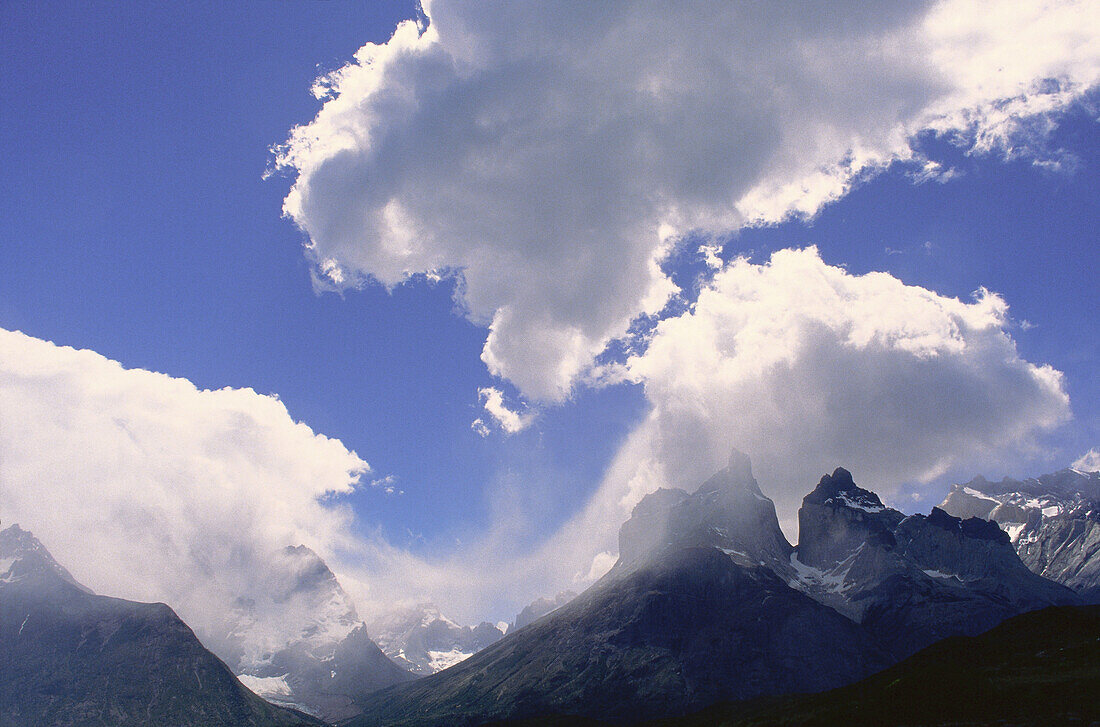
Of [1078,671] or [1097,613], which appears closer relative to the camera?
[1078,671]

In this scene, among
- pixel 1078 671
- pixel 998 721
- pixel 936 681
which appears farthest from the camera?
pixel 936 681

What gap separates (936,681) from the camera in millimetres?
171250

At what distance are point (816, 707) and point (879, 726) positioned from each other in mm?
50428

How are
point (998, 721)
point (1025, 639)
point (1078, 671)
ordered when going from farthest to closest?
point (1025, 639), point (1078, 671), point (998, 721)

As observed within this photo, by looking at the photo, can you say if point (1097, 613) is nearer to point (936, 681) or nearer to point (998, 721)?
point (936, 681)

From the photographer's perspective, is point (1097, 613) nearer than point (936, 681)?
No

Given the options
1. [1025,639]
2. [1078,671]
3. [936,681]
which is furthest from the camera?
[1025,639]

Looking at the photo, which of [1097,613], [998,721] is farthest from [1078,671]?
[1097,613]

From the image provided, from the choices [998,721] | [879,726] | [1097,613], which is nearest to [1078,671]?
[998,721]

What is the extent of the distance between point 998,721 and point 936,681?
43856 mm

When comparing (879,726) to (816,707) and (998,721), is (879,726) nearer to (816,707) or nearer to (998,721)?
(998,721)

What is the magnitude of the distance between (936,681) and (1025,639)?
47.2 metres

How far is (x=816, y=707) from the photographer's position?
197250 mm

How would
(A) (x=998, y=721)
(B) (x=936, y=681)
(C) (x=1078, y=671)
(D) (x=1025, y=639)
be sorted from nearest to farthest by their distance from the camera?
1. (A) (x=998, y=721)
2. (C) (x=1078, y=671)
3. (B) (x=936, y=681)
4. (D) (x=1025, y=639)
